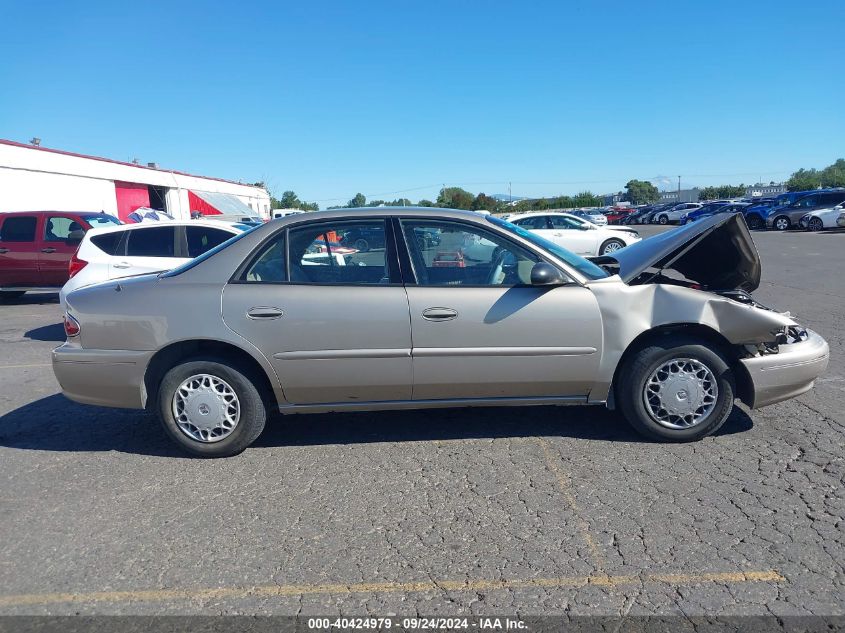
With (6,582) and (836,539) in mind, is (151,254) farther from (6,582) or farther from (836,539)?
(836,539)

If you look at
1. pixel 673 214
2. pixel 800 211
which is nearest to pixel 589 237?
pixel 800 211

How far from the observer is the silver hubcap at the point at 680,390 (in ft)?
14.5

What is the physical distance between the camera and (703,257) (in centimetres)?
543

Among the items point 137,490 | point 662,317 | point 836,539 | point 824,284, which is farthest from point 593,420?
point 824,284

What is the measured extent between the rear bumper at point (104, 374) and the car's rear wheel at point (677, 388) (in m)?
3.25

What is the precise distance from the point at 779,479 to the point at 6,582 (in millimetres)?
4122

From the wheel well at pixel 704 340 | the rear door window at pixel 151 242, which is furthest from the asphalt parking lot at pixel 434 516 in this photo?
the rear door window at pixel 151 242

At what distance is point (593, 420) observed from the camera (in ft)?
16.5

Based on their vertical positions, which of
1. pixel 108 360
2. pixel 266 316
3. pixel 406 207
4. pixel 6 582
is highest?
pixel 406 207

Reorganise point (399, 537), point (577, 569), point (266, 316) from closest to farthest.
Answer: point (577, 569)
point (399, 537)
point (266, 316)

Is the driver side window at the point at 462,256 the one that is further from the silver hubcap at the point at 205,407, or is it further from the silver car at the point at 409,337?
the silver hubcap at the point at 205,407

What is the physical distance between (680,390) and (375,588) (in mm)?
2507

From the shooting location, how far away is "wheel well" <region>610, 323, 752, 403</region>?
447 cm

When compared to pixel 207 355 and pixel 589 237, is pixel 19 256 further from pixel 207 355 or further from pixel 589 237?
pixel 589 237
